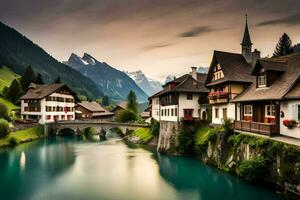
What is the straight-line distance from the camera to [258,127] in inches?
1272

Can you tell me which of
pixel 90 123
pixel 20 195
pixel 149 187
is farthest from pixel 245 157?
pixel 90 123

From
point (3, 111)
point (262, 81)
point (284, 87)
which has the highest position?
point (262, 81)

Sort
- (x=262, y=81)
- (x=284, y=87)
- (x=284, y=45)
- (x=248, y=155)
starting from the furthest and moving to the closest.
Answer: (x=284, y=45) → (x=262, y=81) → (x=248, y=155) → (x=284, y=87)

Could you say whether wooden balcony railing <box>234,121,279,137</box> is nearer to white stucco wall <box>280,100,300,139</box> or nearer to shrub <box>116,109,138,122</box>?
white stucco wall <box>280,100,300,139</box>

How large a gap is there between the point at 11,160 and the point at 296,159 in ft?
137

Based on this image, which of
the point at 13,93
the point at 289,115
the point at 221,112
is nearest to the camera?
the point at 289,115

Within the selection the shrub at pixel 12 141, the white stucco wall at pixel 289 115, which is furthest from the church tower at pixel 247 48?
the shrub at pixel 12 141

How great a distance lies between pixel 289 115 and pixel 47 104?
75895 millimetres

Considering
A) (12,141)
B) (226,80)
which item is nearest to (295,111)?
(226,80)

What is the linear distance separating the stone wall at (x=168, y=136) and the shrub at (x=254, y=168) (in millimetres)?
21426

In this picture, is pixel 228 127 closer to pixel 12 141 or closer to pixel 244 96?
pixel 244 96

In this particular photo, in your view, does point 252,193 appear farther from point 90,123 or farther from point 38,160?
point 90,123

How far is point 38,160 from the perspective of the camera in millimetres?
48969

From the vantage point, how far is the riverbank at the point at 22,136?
6222cm
